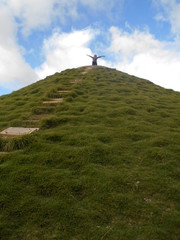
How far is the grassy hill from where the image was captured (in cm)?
353

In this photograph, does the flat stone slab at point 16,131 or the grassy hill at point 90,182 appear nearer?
the grassy hill at point 90,182

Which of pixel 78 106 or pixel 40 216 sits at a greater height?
pixel 78 106

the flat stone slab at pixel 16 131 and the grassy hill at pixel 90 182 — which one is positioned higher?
the flat stone slab at pixel 16 131

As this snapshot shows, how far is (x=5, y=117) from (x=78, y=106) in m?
2.89

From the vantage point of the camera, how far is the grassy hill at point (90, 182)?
3.53 m

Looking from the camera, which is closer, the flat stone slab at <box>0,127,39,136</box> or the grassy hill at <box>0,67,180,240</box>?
the grassy hill at <box>0,67,180,240</box>

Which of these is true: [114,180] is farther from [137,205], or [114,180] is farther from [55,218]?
[55,218]

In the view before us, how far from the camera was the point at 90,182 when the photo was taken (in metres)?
4.55

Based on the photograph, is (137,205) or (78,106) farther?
(78,106)

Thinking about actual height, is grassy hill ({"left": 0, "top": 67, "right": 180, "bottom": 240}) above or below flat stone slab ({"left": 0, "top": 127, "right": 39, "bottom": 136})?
below

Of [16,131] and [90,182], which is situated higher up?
[16,131]

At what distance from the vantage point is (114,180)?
183 inches

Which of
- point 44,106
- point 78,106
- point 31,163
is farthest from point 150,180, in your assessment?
point 44,106

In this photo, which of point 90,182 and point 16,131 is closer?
point 90,182
